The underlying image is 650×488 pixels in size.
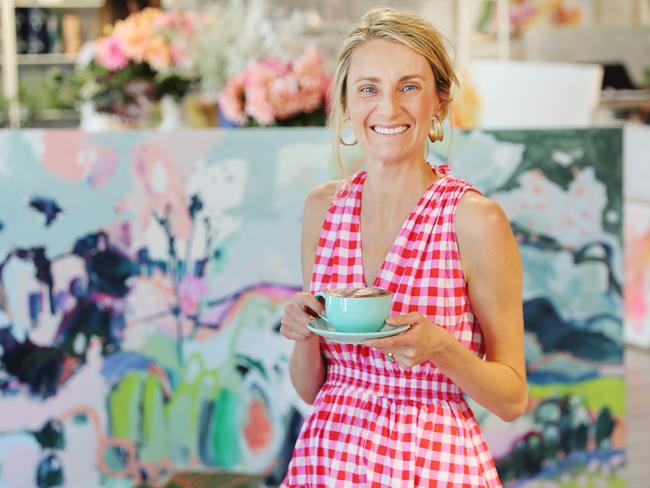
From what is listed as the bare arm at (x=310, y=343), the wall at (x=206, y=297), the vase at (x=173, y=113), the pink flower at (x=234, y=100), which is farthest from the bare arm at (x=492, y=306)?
the vase at (x=173, y=113)

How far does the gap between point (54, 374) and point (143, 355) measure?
Answer: 0.65 feet

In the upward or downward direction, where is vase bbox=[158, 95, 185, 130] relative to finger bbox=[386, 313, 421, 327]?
upward

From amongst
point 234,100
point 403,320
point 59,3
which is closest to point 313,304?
point 403,320

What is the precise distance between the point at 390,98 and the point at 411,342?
0.31m

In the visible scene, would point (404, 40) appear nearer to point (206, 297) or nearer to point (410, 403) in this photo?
point (410, 403)

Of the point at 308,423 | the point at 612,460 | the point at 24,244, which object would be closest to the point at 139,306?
the point at 24,244

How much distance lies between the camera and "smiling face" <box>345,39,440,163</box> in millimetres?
1222

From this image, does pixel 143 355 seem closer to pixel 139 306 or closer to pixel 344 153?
pixel 139 306

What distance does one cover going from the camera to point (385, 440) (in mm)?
1234

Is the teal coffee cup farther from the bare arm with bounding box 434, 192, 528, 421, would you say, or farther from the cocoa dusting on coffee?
the bare arm with bounding box 434, 192, 528, 421

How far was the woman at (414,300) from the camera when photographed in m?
1.22

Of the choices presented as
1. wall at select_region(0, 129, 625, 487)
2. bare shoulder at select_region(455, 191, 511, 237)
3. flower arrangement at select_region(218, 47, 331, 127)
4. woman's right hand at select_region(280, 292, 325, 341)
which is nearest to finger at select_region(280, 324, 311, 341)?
woman's right hand at select_region(280, 292, 325, 341)

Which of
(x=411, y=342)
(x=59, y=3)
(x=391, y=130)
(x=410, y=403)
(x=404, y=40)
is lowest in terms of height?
(x=410, y=403)

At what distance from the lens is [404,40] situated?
3.98 feet
